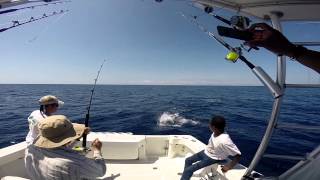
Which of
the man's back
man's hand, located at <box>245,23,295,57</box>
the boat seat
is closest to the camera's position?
man's hand, located at <box>245,23,295,57</box>

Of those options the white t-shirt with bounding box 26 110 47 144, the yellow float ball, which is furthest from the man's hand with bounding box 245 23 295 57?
the white t-shirt with bounding box 26 110 47 144

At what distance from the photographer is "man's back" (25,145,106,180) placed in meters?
2.18

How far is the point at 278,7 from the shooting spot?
92.8 inches

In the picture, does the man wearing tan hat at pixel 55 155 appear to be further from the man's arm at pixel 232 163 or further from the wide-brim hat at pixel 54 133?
the man's arm at pixel 232 163

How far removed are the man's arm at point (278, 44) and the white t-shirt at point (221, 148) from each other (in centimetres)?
292

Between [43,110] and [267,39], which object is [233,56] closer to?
[267,39]

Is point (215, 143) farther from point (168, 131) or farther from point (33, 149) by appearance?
point (168, 131)

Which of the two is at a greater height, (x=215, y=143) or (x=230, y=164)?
(x=215, y=143)

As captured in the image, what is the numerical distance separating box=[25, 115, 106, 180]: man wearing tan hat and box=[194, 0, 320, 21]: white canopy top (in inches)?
67.6

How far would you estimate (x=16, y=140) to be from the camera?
1247 centimetres

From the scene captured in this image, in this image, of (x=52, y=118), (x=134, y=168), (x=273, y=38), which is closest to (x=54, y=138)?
(x=52, y=118)

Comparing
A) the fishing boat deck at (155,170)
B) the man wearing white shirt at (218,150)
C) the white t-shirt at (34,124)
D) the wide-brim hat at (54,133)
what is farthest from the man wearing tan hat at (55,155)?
the fishing boat deck at (155,170)

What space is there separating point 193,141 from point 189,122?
35.2 ft

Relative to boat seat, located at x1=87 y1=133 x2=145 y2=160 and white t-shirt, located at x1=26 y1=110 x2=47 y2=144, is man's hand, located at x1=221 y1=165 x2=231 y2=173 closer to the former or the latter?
boat seat, located at x1=87 y1=133 x2=145 y2=160
